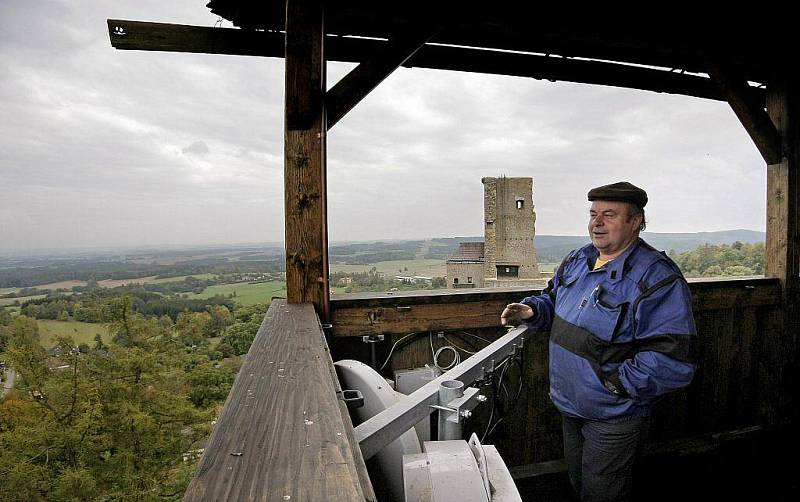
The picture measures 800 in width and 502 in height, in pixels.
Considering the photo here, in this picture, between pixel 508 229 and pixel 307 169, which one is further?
pixel 508 229

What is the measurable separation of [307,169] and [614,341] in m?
1.53

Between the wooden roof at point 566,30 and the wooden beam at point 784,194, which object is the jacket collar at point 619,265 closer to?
the wooden roof at point 566,30

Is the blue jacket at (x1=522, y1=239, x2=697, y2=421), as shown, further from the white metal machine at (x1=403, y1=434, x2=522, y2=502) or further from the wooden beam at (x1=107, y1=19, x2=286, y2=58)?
the wooden beam at (x1=107, y1=19, x2=286, y2=58)

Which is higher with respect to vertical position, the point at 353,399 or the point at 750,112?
the point at 750,112

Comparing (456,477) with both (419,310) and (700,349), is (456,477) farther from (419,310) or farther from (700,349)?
(700,349)

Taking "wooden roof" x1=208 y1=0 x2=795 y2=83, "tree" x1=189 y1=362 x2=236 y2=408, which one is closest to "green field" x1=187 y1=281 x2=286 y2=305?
"tree" x1=189 y1=362 x2=236 y2=408

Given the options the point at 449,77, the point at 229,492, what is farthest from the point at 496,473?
the point at 449,77

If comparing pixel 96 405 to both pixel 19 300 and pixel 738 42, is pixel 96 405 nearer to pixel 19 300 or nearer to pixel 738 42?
pixel 19 300

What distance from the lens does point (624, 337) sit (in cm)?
165

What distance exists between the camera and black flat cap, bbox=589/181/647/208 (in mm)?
1794

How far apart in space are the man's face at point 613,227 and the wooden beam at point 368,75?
4.00 feet

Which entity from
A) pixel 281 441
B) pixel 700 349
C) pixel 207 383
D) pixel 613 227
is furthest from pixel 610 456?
pixel 207 383

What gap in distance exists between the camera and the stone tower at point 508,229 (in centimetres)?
867

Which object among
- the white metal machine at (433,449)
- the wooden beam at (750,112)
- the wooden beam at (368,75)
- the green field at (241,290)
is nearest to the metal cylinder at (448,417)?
the white metal machine at (433,449)
